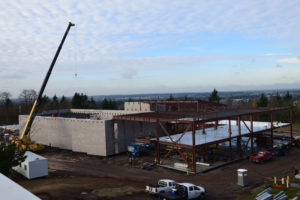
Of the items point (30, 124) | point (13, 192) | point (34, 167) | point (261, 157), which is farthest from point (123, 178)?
point (30, 124)

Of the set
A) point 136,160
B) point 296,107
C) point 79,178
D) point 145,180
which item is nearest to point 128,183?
point 145,180

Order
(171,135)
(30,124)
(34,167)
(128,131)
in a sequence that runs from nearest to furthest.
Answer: (34,167), (171,135), (30,124), (128,131)

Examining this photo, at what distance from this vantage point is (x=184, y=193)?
69.6 ft

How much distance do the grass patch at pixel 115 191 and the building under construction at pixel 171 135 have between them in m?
8.28

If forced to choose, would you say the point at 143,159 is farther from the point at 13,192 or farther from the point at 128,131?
the point at 13,192

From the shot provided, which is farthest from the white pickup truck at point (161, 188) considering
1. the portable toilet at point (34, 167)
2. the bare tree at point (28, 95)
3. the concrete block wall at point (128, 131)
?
the bare tree at point (28, 95)

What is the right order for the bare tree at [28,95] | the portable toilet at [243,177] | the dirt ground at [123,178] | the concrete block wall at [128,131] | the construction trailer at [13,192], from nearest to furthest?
the construction trailer at [13,192] < the dirt ground at [123,178] < the portable toilet at [243,177] < the concrete block wall at [128,131] < the bare tree at [28,95]

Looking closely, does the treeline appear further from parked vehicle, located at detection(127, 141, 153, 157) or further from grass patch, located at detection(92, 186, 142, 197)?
grass patch, located at detection(92, 186, 142, 197)

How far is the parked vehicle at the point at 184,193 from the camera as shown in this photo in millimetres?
20891

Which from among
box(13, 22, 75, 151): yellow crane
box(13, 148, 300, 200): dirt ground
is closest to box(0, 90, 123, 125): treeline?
box(13, 22, 75, 151): yellow crane

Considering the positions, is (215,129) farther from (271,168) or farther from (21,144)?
(21,144)

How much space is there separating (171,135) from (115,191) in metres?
17.6

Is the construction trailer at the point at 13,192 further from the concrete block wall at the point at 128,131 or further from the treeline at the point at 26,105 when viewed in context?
the treeline at the point at 26,105

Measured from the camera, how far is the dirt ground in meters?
23.3
